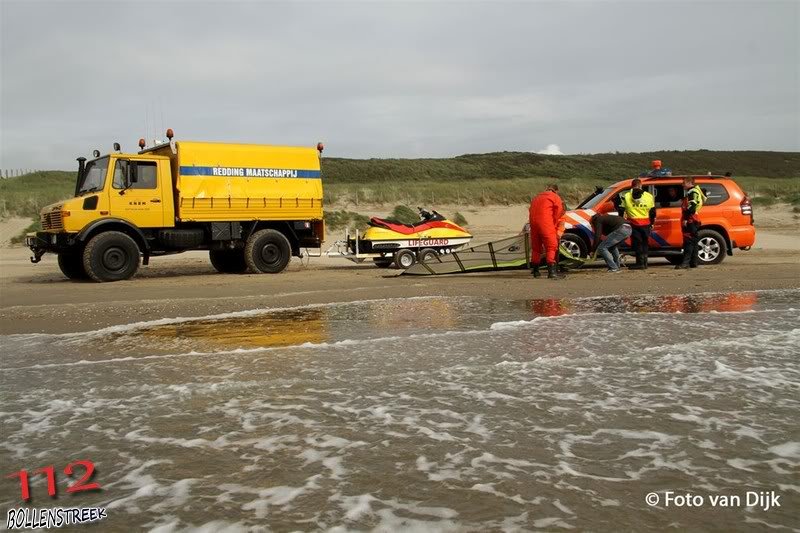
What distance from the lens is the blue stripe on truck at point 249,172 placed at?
13.8 m

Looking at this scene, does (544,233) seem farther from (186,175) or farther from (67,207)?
(67,207)

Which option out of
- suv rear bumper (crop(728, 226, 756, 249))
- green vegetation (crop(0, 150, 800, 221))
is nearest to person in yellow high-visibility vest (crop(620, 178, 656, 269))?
suv rear bumper (crop(728, 226, 756, 249))

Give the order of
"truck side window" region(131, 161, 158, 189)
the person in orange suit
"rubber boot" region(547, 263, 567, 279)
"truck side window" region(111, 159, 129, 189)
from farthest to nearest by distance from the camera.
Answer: "truck side window" region(131, 161, 158, 189) < "truck side window" region(111, 159, 129, 189) < "rubber boot" region(547, 263, 567, 279) < the person in orange suit

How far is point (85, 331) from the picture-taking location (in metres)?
7.30

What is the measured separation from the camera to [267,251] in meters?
14.8

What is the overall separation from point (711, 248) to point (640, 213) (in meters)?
2.15

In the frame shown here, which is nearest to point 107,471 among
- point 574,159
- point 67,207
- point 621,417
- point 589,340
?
point 621,417

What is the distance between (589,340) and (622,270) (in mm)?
7238

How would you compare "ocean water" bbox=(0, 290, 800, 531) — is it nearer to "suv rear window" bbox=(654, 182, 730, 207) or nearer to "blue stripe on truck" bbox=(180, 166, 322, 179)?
"suv rear window" bbox=(654, 182, 730, 207)

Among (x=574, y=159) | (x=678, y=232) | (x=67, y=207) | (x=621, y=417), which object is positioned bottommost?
(x=621, y=417)

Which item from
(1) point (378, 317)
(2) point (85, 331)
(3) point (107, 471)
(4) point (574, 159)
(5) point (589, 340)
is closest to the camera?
(3) point (107, 471)

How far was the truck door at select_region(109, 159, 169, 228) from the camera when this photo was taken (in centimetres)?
1330

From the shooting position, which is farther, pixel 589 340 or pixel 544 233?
pixel 544 233

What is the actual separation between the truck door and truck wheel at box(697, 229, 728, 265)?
11110mm
